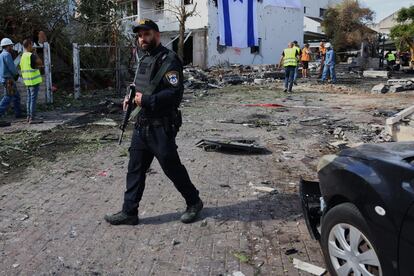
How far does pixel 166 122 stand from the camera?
4004mm

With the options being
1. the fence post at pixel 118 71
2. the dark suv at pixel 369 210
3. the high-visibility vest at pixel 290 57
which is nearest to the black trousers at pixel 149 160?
the dark suv at pixel 369 210

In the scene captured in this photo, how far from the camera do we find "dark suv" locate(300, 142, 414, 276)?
2.38m

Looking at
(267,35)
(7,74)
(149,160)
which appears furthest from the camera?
(267,35)

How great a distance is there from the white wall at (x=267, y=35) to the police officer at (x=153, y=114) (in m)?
27.0

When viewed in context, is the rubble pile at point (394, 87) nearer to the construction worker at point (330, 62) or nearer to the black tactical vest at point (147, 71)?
the construction worker at point (330, 62)

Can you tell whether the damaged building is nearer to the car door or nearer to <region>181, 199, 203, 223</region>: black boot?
<region>181, 199, 203, 223</region>: black boot

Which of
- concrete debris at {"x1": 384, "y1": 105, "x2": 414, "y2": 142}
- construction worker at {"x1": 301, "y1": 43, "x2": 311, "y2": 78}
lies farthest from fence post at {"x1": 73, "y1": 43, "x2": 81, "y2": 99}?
construction worker at {"x1": 301, "y1": 43, "x2": 311, "y2": 78}

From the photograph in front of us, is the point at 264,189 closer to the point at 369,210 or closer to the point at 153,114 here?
the point at 153,114

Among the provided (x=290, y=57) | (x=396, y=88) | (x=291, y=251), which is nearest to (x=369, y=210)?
(x=291, y=251)

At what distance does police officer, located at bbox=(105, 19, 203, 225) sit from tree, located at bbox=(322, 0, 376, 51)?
126ft

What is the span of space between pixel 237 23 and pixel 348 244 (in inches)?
948

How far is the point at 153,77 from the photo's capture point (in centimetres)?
397

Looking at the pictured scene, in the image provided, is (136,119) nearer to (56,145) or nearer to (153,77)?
(153,77)

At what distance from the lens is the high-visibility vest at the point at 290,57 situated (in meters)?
15.2
